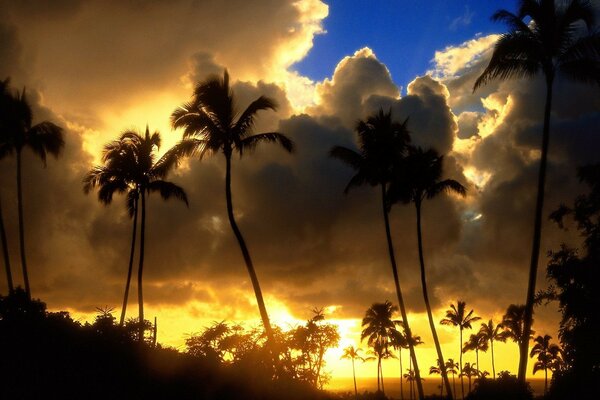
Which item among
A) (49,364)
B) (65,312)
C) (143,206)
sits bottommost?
(49,364)

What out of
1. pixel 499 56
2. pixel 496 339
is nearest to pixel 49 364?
pixel 499 56

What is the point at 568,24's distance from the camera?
74.8 ft

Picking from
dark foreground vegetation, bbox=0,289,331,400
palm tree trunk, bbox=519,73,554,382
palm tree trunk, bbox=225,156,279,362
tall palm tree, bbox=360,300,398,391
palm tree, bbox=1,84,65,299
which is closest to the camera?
dark foreground vegetation, bbox=0,289,331,400

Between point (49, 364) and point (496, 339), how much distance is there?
7840 centimetres

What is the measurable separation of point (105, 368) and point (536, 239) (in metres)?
17.3

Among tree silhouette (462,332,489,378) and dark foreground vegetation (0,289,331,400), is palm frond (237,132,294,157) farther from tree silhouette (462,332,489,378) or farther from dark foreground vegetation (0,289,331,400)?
tree silhouette (462,332,489,378)

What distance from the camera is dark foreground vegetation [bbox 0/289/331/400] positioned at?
1309 centimetres

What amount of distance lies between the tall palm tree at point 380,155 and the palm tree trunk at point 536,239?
11.9m

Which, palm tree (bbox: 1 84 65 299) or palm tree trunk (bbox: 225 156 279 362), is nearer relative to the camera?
palm tree trunk (bbox: 225 156 279 362)

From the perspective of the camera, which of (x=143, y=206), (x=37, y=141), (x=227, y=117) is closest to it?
(x=227, y=117)

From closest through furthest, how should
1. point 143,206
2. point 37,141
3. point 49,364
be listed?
point 49,364
point 37,141
point 143,206

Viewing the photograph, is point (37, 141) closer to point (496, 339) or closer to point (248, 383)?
point (248, 383)

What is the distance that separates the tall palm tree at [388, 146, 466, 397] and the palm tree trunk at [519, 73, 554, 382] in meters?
12.1

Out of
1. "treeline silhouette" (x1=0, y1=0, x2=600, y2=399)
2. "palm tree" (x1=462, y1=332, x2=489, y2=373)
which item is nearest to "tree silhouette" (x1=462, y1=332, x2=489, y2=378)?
"palm tree" (x1=462, y1=332, x2=489, y2=373)
